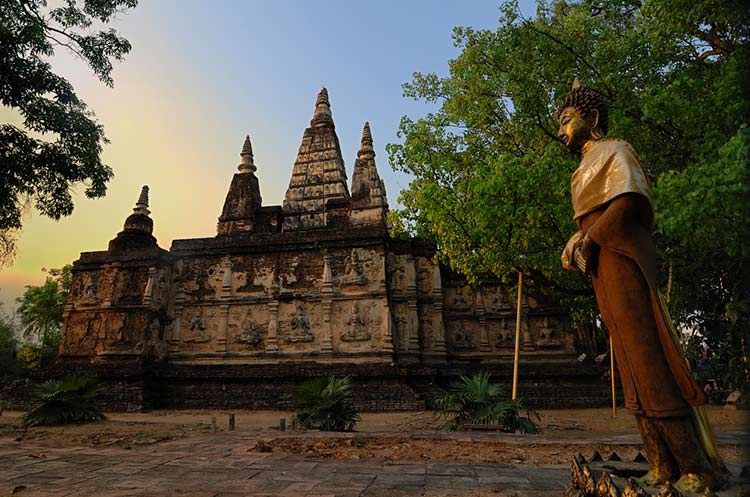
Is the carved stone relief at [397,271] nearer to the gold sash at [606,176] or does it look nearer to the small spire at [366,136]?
the small spire at [366,136]

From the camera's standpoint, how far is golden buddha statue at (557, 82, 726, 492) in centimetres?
256

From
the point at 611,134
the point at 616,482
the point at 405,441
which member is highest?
the point at 611,134

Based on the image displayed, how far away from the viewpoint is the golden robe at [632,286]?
262 centimetres

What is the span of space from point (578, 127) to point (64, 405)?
11048 millimetres

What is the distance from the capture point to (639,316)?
2.74 metres

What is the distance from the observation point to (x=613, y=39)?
9922 mm

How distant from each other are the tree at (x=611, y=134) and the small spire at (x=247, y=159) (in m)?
10.9

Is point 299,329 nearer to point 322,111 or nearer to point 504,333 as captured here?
point 504,333

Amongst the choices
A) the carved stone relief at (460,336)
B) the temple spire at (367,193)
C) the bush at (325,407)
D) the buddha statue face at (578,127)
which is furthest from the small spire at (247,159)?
the buddha statue face at (578,127)

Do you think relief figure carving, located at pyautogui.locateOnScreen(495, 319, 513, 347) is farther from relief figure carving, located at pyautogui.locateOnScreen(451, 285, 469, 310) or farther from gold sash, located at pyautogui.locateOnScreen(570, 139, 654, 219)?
gold sash, located at pyautogui.locateOnScreen(570, 139, 654, 219)

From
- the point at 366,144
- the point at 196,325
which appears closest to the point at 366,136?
the point at 366,144

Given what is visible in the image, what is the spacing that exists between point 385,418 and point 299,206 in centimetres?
1318

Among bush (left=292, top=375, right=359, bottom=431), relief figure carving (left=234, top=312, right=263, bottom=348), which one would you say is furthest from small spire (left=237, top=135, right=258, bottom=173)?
bush (left=292, top=375, right=359, bottom=431)

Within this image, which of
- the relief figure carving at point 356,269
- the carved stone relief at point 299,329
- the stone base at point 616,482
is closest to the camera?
the stone base at point 616,482
